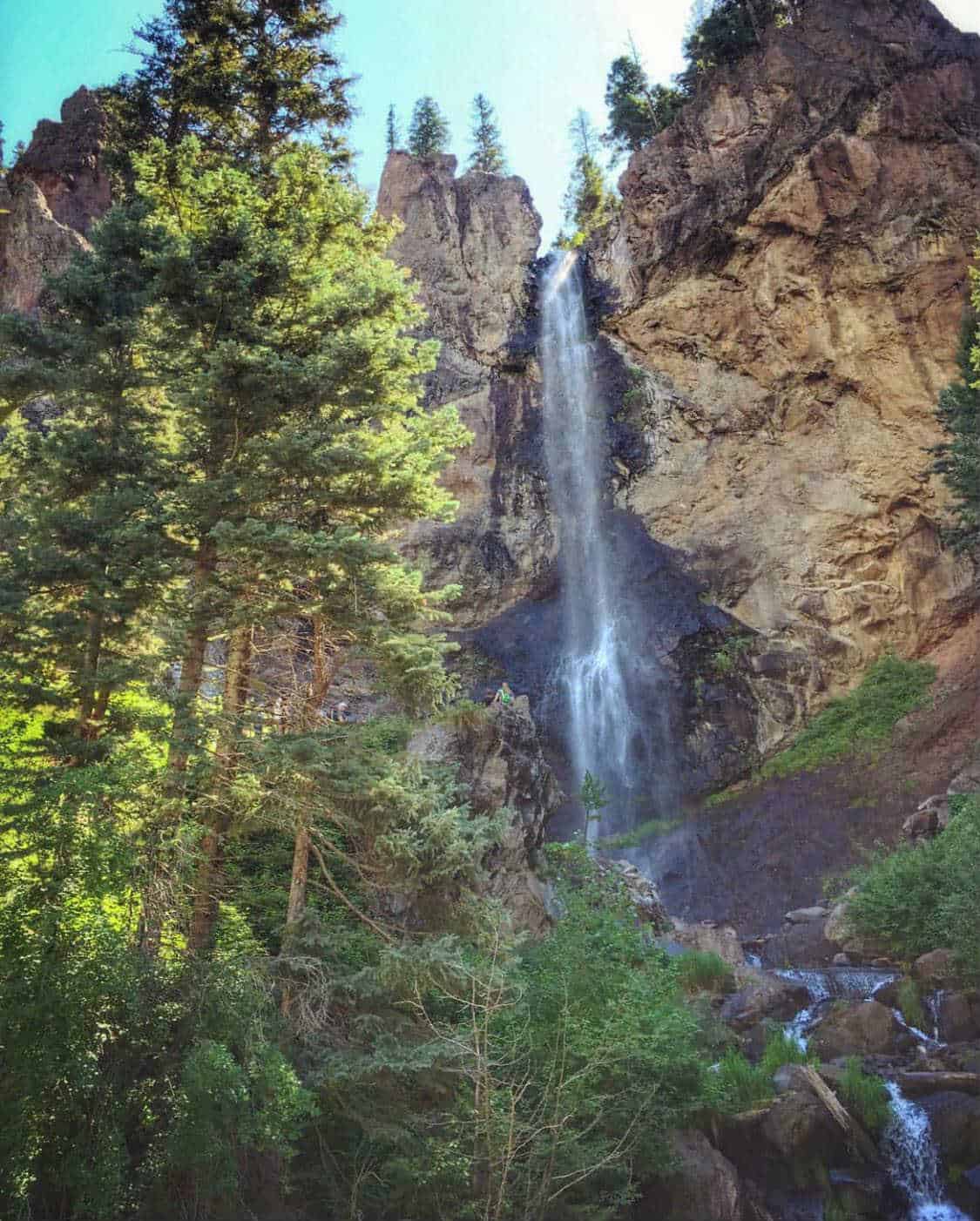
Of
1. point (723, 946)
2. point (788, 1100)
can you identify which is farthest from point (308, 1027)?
point (723, 946)

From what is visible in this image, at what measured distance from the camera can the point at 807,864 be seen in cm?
2162

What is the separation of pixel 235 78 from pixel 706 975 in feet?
56.3

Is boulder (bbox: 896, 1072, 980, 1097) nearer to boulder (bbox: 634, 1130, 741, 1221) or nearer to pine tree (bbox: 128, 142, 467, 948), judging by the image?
boulder (bbox: 634, 1130, 741, 1221)

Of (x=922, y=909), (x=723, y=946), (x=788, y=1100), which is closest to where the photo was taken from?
(x=788, y=1100)

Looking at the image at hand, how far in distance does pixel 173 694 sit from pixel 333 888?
2.29 metres

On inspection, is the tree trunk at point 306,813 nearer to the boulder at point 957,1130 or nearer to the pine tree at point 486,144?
the boulder at point 957,1130

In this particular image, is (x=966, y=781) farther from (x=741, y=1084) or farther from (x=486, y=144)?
(x=486, y=144)

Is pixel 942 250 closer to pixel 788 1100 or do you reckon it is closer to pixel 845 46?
pixel 845 46

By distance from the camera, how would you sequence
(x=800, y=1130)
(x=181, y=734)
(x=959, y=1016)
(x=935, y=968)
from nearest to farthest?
(x=181, y=734) < (x=800, y=1130) < (x=959, y=1016) < (x=935, y=968)

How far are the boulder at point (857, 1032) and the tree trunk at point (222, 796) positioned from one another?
10.5 m

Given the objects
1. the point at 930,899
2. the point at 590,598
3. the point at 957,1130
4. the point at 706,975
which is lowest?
the point at 957,1130

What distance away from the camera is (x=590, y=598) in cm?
2934

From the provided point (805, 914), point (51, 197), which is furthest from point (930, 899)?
point (51, 197)

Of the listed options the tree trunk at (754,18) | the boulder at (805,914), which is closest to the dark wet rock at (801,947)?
the boulder at (805,914)
